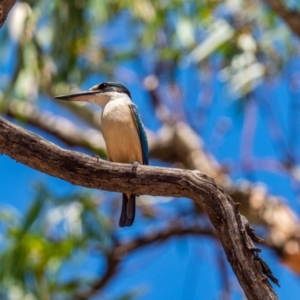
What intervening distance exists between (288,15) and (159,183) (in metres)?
3.56

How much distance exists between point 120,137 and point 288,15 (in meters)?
2.58

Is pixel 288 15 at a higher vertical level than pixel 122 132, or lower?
higher

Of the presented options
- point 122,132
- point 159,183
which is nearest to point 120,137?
point 122,132

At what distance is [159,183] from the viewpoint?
3367 millimetres

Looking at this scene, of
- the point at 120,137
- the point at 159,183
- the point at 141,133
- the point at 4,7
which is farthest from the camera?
the point at 141,133

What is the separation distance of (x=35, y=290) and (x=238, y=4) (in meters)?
3.42

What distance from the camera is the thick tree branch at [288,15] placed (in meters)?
6.41

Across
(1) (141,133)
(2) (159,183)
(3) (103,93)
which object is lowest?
(2) (159,183)

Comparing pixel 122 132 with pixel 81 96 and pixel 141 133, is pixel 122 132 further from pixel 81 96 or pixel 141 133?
pixel 81 96

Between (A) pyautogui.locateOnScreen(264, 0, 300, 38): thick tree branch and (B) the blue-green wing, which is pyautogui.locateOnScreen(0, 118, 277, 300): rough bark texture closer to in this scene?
(B) the blue-green wing

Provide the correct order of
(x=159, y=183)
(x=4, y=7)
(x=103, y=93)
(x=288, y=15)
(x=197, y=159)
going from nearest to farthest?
(x=159, y=183), (x=4, y=7), (x=103, y=93), (x=288, y=15), (x=197, y=159)

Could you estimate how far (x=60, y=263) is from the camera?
23.2ft

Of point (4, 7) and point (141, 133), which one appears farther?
point (141, 133)

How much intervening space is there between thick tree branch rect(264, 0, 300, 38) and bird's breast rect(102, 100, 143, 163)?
7.78ft
